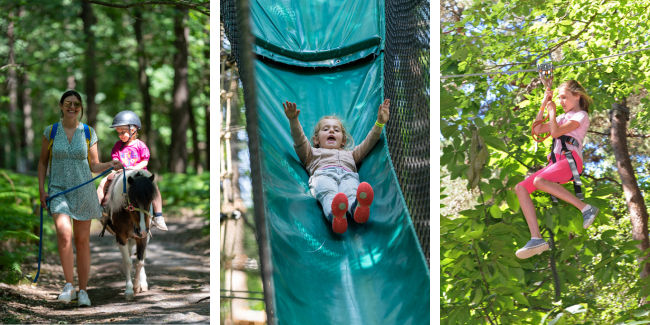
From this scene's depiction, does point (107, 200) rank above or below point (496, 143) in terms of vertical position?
below

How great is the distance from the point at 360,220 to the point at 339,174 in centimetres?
44

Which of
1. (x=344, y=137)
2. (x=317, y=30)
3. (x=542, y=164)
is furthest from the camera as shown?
(x=317, y=30)

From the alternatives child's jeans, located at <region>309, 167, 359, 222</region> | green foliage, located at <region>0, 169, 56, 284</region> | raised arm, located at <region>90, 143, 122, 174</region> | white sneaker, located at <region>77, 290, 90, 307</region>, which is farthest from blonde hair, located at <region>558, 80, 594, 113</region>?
green foliage, located at <region>0, 169, 56, 284</region>

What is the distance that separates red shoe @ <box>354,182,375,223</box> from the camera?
103 inches

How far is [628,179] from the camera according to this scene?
10.6 feet

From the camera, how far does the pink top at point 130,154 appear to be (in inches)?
122

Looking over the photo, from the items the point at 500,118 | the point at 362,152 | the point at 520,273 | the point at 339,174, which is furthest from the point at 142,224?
the point at 500,118

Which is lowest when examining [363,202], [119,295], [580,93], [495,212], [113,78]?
[119,295]

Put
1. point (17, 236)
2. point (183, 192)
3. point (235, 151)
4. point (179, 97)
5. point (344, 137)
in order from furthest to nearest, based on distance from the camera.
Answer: point (179, 97) < point (183, 192) < point (17, 236) < point (344, 137) < point (235, 151)

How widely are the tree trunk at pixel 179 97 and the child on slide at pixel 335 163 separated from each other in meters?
4.45

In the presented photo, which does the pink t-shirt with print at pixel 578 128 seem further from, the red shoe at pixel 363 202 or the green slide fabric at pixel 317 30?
the green slide fabric at pixel 317 30

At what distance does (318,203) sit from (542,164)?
150 centimetres

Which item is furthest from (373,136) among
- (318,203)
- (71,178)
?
(71,178)

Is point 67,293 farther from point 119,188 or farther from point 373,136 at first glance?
point 373,136
